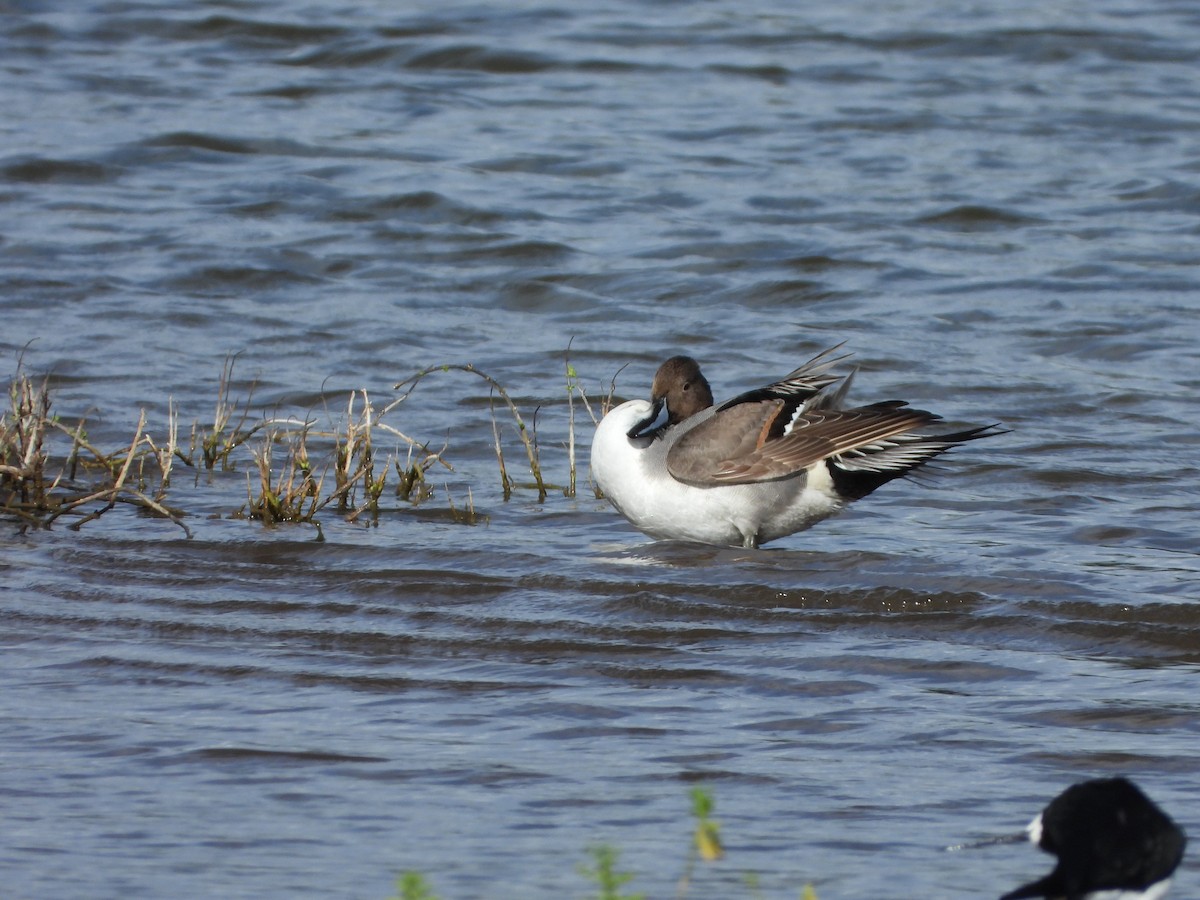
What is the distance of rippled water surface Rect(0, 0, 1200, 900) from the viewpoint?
4480 mm

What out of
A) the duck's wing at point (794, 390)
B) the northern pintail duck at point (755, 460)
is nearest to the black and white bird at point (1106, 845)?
the northern pintail duck at point (755, 460)

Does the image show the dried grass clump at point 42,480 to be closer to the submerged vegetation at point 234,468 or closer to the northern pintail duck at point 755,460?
the submerged vegetation at point 234,468

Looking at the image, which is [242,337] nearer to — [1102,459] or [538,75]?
[1102,459]

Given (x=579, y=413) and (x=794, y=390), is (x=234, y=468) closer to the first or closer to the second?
(x=579, y=413)

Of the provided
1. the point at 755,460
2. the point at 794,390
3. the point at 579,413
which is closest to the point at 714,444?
the point at 755,460

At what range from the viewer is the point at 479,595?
6.55 m

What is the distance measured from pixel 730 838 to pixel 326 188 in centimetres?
1017

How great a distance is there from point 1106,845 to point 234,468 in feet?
19.0

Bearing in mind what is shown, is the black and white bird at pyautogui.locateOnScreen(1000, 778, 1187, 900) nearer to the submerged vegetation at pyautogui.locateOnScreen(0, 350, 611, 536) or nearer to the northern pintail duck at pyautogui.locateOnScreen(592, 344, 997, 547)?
the northern pintail duck at pyautogui.locateOnScreen(592, 344, 997, 547)

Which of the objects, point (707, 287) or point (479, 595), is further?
point (707, 287)

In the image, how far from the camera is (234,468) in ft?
27.3

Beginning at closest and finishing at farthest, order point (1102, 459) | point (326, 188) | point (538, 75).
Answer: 1. point (1102, 459)
2. point (326, 188)
3. point (538, 75)

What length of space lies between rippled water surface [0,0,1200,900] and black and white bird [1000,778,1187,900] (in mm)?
887

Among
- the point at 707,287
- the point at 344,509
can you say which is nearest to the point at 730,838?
the point at 344,509
